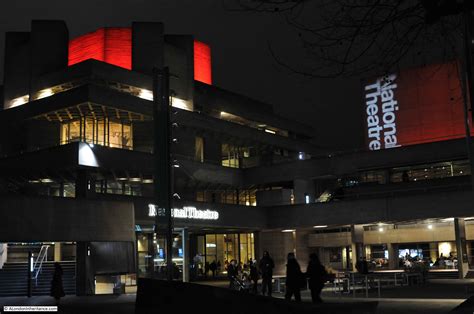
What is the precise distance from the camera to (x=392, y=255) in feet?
171

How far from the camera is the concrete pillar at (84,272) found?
34.6m

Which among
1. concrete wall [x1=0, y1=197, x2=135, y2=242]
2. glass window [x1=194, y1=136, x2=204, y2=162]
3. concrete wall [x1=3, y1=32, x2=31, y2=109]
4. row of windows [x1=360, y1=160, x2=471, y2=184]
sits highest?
concrete wall [x1=3, y1=32, x2=31, y2=109]

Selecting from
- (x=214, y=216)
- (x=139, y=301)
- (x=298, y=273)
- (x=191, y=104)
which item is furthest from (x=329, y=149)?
(x=139, y=301)

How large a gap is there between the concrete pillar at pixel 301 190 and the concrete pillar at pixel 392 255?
9417 millimetres

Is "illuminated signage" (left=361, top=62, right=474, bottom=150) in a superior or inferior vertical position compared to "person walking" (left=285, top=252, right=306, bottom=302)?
superior

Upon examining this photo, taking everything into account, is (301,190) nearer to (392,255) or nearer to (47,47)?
(392,255)

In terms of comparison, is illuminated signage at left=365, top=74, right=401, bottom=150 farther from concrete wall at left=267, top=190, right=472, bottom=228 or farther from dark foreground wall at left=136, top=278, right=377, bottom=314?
dark foreground wall at left=136, top=278, right=377, bottom=314

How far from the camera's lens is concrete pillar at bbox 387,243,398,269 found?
51.6 meters

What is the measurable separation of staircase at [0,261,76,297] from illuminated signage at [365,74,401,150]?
1005 inches

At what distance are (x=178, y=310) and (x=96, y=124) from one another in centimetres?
3415

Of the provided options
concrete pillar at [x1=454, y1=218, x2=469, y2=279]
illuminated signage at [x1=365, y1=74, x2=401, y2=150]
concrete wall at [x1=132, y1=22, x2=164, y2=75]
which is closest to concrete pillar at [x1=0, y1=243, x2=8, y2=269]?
concrete wall at [x1=132, y1=22, x2=164, y2=75]

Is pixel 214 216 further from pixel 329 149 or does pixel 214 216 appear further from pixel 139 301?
pixel 329 149

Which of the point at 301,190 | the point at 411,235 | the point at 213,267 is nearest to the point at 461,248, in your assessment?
the point at 411,235

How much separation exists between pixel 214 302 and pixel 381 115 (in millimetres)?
38967
